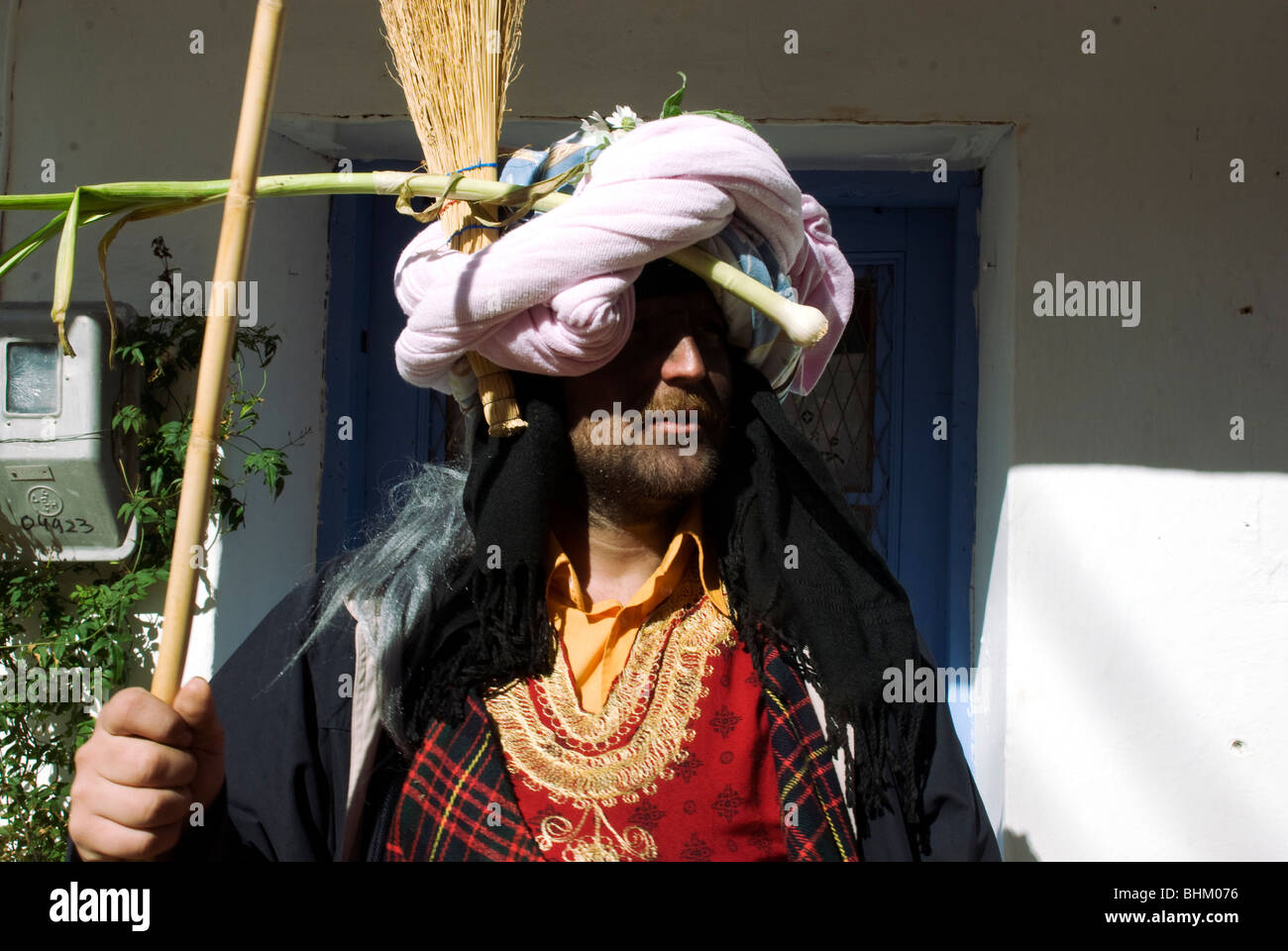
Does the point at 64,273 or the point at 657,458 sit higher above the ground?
the point at 64,273

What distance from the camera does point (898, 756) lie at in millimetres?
1688

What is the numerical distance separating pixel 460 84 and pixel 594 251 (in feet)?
1.29

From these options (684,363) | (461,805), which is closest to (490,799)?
(461,805)

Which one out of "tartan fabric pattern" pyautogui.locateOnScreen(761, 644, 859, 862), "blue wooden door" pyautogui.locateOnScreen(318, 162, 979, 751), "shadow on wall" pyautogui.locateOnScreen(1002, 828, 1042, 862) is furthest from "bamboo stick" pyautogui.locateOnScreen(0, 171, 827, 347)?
"shadow on wall" pyautogui.locateOnScreen(1002, 828, 1042, 862)

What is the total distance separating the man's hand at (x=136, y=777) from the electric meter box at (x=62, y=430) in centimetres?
162

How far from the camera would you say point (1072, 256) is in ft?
9.04

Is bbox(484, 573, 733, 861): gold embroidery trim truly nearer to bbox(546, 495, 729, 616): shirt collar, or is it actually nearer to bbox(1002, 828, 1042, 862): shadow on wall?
bbox(546, 495, 729, 616): shirt collar

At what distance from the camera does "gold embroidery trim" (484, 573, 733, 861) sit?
1.62 meters

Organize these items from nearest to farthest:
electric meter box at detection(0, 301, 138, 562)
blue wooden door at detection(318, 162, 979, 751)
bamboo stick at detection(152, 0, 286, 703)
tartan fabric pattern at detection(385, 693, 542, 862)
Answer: bamboo stick at detection(152, 0, 286, 703)
tartan fabric pattern at detection(385, 693, 542, 862)
electric meter box at detection(0, 301, 138, 562)
blue wooden door at detection(318, 162, 979, 751)

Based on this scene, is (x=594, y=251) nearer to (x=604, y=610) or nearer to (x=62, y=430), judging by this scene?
(x=604, y=610)

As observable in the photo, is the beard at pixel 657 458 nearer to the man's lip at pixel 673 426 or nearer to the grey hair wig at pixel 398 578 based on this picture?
the man's lip at pixel 673 426

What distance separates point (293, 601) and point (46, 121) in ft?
6.24

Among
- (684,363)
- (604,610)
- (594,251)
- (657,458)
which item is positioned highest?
(594,251)

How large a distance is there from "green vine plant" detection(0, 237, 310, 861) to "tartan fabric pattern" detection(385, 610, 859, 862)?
1270 mm
